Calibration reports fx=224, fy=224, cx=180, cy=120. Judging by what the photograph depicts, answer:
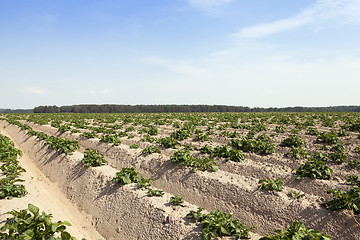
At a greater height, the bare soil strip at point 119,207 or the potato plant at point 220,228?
the potato plant at point 220,228

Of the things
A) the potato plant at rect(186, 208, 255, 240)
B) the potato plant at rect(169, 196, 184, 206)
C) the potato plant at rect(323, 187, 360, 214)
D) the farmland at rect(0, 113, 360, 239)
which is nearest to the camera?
the potato plant at rect(186, 208, 255, 240)

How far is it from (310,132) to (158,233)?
1378 cm

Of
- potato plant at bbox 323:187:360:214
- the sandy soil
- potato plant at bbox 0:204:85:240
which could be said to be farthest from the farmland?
potato plant at bbox 0:204:85:240

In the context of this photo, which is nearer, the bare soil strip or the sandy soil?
the bare soil strip

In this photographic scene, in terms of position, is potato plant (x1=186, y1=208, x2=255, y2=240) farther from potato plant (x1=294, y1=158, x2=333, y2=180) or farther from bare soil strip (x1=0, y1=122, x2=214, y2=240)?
potato plant (x1=294, y1=158, x2=333, y2=180)

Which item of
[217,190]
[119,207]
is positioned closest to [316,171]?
[217,190]

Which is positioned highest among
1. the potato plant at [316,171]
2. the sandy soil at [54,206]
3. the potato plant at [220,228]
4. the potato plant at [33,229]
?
the potato plant at [316,171]

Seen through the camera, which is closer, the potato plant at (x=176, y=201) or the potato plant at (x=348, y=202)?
the potato plant at (x=348, y=202)

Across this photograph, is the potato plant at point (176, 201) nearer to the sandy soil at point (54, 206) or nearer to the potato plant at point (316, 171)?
the sandy soil at point (54, 206)

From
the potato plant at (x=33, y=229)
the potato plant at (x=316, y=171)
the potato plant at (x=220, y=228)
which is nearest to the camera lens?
the potato plant at (x=33, y=229)

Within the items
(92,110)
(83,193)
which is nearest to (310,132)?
(83,193)

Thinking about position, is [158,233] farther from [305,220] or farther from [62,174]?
[62,174]

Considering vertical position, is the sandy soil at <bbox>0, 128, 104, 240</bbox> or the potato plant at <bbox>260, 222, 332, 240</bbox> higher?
the potato plant at <bbox>260, 222, 332, 240</bbox>

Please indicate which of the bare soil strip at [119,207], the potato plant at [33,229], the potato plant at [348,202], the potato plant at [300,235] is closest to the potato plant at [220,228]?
the bare soil strip at [119,207]
